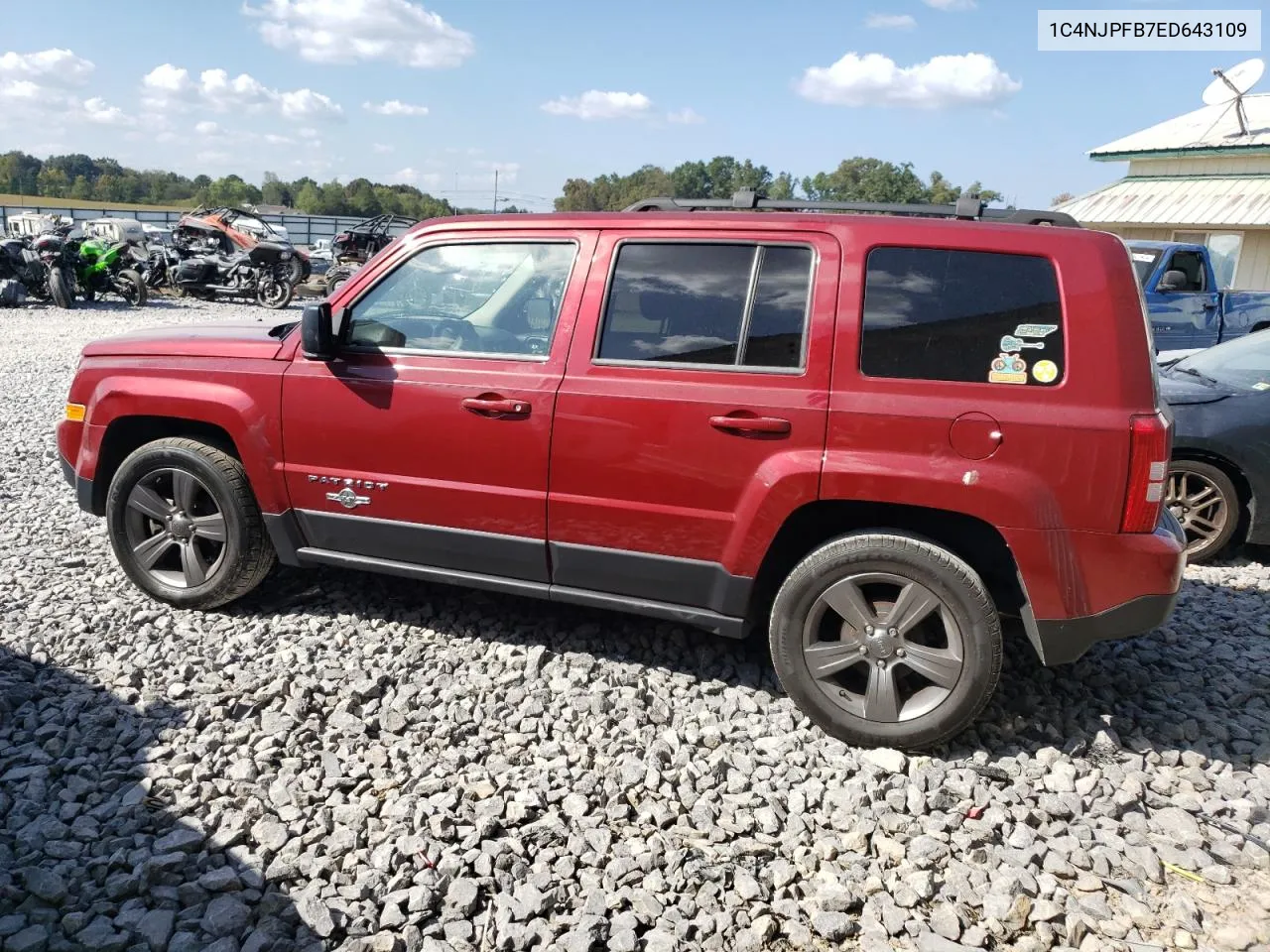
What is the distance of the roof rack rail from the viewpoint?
3570mm

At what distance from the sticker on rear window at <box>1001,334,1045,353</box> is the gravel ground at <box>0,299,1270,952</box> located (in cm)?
152

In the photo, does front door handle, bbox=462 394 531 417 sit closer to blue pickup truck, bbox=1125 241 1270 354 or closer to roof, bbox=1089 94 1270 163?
blue pickup truck, bbox=1125 241 1270 354

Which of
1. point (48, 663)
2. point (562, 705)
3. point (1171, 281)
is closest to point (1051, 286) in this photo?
point (562, 705)

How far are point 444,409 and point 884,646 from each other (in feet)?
6.53

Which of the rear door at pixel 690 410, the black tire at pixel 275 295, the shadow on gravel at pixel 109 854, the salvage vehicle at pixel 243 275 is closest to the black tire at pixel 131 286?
the salvage vehicle at pixel 243 275

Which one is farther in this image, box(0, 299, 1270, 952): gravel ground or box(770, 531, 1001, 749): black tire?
box(770, 531, 1001, 749): black tire

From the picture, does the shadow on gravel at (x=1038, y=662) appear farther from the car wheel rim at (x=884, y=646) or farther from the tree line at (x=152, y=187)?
the tree line at (x=152, y=187)

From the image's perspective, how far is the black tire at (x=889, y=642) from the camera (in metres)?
3.34

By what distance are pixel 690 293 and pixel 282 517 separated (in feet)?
6.98

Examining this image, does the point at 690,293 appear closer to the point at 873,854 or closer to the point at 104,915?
the point at 873,854

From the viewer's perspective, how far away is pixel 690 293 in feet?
12.0

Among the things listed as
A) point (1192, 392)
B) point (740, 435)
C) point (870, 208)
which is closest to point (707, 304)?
point (740, 435)

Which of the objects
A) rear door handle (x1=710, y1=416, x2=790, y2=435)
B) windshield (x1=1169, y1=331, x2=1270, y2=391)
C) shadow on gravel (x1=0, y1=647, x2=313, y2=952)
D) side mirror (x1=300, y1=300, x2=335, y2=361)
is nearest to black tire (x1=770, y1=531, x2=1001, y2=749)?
rear door handle (x1=710, y1=416, x2=790, y2=435)

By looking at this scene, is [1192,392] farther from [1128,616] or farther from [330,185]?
[330,185]
